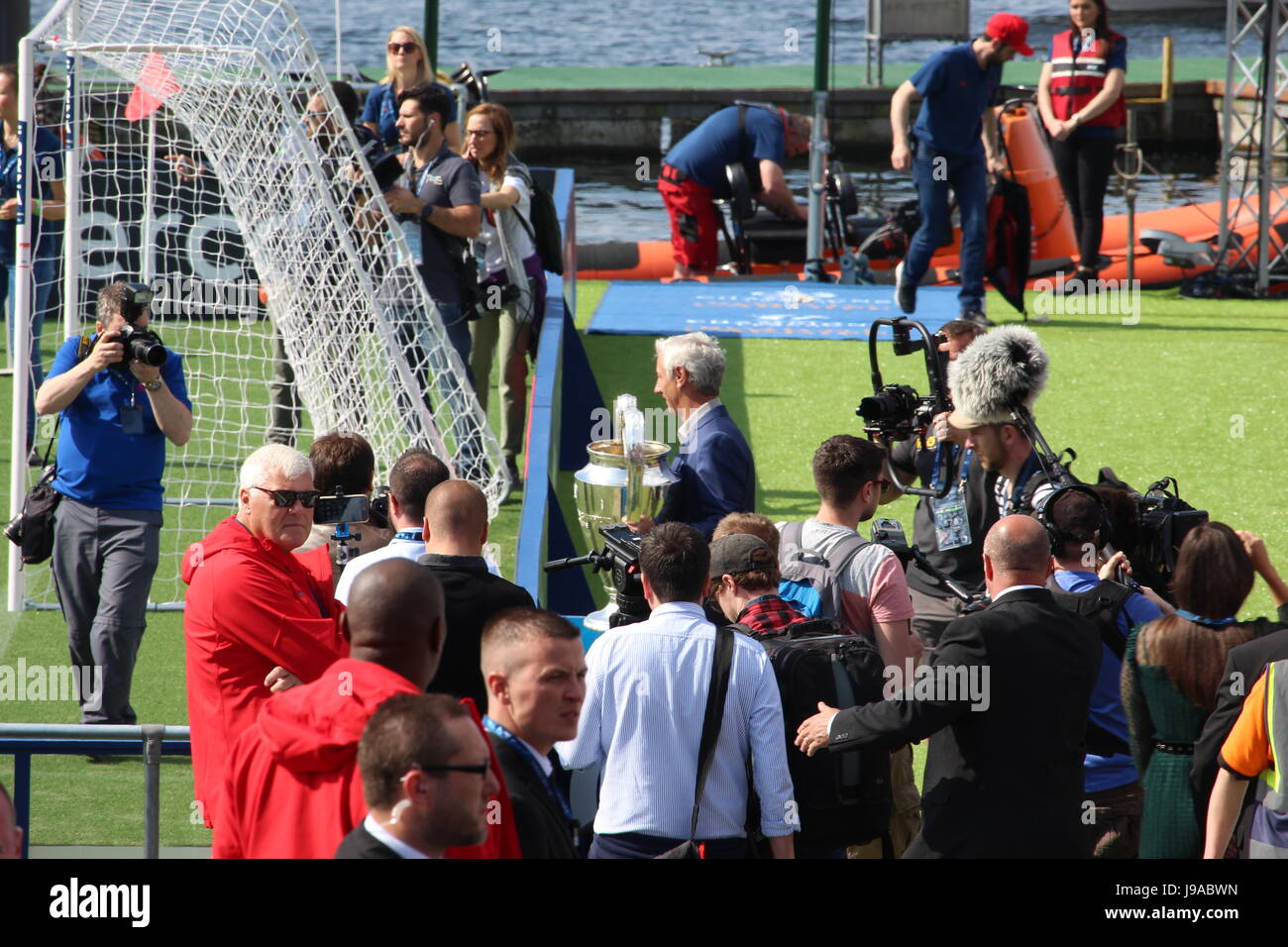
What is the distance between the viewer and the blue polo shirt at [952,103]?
11008 millimetres

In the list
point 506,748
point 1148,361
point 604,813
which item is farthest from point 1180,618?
point 1148,361

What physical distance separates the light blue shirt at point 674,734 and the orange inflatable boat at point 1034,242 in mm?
10246

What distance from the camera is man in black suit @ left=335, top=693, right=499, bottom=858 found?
2.84m

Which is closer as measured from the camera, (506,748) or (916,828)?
(506,748)

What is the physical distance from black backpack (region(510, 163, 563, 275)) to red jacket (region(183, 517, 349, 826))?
5017 mm

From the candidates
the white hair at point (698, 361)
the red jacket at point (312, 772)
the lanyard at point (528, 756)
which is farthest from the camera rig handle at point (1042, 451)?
the red jacket at point (312, 772)

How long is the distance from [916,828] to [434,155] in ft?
16.1

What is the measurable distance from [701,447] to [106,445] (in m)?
2.22

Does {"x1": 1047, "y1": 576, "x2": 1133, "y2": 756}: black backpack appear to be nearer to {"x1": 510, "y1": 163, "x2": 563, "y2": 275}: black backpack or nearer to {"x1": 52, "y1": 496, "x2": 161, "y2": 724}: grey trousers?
{"x1": 52, "y1": 496, "x2": 161, "y2": 724}: grey trousers

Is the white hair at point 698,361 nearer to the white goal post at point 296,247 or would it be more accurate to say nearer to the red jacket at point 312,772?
the white goal post at point 296,247

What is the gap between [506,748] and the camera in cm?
337
